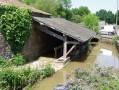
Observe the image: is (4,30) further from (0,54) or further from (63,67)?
(63,67)

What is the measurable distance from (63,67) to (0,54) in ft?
13.9

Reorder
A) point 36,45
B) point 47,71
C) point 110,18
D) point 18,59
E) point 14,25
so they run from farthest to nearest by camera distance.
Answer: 1. point 110,18
2. point 36,45
3. point 18,59
4. point 14,25
5. point 47,71

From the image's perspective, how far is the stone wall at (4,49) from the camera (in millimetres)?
15750

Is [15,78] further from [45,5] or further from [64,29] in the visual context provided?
[45,5]

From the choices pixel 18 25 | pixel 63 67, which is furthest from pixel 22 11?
pixel 63 67

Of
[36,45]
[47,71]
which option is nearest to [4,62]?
[47,71]

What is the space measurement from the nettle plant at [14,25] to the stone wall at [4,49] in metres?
0.21

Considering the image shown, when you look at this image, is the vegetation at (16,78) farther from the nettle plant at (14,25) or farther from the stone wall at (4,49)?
the nettle plant at (14,25)

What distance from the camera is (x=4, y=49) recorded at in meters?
16.0

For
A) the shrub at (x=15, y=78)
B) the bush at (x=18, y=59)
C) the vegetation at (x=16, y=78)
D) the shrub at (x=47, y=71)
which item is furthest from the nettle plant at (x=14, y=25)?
the shrub at (x=15, y=78)

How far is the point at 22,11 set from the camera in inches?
652

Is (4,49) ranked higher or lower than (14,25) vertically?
lower

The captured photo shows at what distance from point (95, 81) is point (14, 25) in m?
6.72

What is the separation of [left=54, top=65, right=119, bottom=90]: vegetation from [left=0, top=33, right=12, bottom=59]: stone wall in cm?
475
